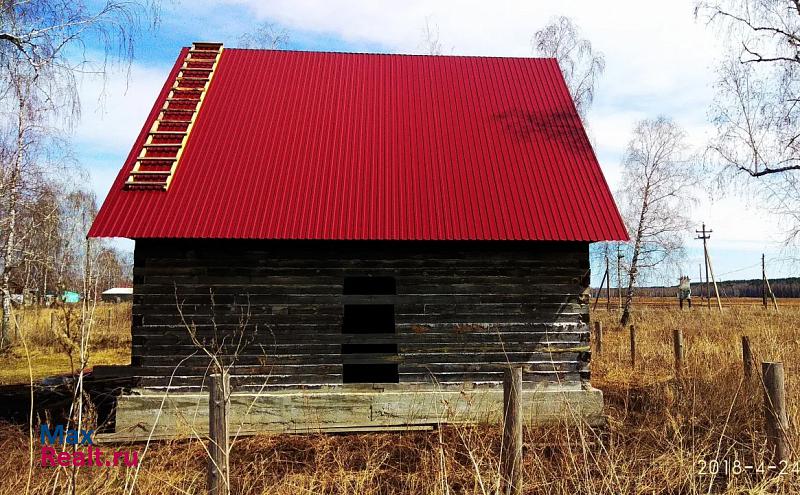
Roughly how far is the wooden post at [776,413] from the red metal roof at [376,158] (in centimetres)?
319

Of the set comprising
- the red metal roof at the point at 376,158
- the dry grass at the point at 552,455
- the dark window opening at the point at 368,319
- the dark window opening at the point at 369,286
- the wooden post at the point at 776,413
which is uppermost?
the red metal roof at the point at 376,158

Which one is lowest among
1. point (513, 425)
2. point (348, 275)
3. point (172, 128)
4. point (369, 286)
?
point (513, 425)

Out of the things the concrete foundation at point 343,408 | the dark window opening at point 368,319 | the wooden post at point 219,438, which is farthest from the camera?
the dark window opening at point 368,319

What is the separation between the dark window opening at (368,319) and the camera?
40.3 ft

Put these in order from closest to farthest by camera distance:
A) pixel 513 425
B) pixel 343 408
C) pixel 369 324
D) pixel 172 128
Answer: pixel 513 425 → pixel 343 408 → pixel 172 128 → pixel 369 324

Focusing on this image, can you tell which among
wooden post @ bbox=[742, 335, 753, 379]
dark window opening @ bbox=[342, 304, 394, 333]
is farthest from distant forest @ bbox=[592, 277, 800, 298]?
wooden post @ bbox=[742, 335, 753, 379]

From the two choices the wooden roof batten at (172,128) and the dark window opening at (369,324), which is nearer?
the wooden roof batten at (172,128)

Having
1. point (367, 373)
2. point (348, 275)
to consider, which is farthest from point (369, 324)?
point (348, 275)

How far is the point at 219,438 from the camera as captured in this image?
359 cm

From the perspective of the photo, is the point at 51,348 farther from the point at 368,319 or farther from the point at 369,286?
the point at 369,286

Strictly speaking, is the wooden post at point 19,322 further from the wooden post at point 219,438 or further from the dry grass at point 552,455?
the dry grass at point 552,455

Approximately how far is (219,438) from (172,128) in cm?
819

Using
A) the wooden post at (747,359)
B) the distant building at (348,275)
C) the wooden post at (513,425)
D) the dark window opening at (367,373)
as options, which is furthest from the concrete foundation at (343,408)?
the wooden post at (513,425)

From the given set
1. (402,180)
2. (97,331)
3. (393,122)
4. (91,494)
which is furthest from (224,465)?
(97,331)
